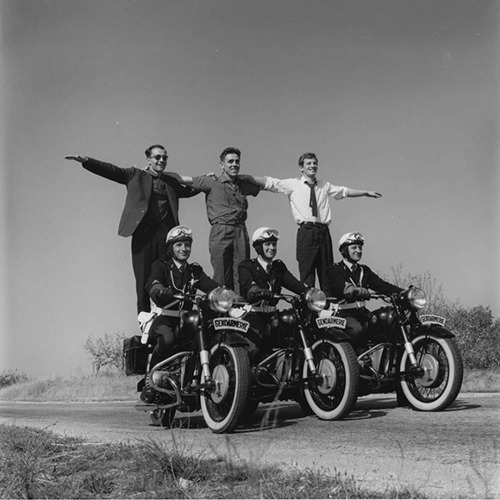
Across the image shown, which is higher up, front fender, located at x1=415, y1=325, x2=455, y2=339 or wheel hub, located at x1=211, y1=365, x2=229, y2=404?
front fender, located at x1=415, y1=325, x2=455, y2=339

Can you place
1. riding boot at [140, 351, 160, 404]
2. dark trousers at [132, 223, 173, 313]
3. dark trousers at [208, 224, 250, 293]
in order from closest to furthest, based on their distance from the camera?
riding boot at [140, 351, 160, 404] < dark trousers at [132, 223, 173, 313] < dark trousers at [208, 224, 250, 293]

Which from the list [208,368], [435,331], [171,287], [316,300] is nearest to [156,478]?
[208,368]

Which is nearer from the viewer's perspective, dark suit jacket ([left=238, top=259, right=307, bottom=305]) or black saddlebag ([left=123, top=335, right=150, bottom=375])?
black saddlebag ([left=123, top=335, right=150, bottom=375])

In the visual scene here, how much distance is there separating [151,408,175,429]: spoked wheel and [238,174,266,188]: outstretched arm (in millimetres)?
3249

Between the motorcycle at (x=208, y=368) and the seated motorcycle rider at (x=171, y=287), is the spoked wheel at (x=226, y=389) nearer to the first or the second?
the motorcycle at (x=208, y=368)

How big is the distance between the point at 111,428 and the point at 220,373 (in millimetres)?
1762

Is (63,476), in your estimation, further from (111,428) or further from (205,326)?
(111,428)

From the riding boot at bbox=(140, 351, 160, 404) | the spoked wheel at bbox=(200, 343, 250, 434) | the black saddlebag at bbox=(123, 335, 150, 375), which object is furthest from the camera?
the black saddlebag at bbox=(123, 335, 150, 375)

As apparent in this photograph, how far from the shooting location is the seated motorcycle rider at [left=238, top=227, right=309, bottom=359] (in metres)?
8.12

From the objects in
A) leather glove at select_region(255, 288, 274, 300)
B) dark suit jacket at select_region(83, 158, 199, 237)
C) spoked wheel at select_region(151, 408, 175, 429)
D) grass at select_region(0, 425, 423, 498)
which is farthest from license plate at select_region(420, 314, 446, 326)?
grass at select_region(0, 425, 423, 498)

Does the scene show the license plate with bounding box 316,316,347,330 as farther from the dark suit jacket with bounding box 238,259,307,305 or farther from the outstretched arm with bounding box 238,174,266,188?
the outstretched arm with bounding box 238,174,266,188

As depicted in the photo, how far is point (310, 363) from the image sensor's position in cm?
777

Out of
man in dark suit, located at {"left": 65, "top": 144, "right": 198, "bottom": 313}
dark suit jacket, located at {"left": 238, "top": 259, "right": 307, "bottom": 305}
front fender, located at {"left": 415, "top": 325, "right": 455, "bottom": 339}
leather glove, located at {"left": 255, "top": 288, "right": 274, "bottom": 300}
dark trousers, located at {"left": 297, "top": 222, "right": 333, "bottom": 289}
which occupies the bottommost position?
front fender, located at {"left": 415, "top": 325, "right": 455, "bottom": 339}

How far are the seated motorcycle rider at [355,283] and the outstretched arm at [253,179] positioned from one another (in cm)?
155
